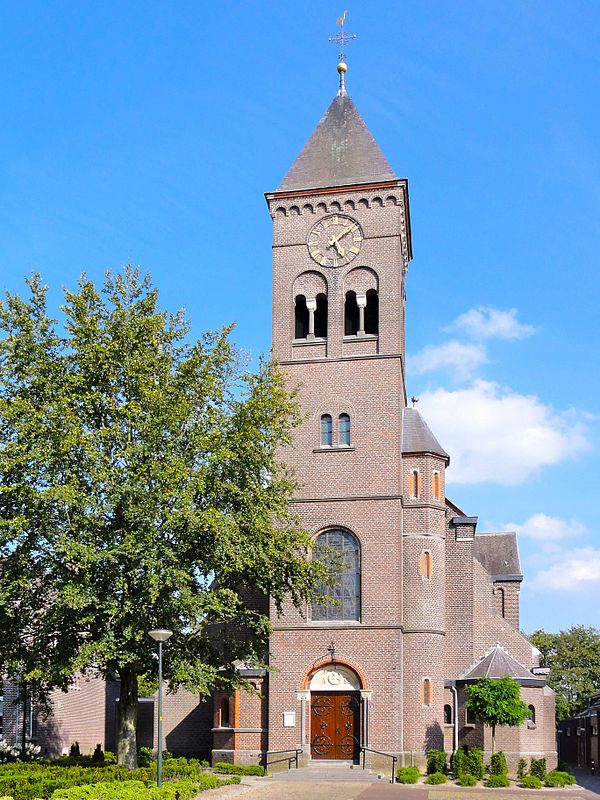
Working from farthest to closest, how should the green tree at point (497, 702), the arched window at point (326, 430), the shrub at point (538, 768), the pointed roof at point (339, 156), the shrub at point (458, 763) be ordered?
1. the pointed roof at point (339, 156)
2. the arched window at point (326, 430)
3. the shrub at point (538, 768)
4. the green tree at point (497, 702)
5. the shrub at point (458, 763)

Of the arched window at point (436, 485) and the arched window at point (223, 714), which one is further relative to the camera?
the arched window at point (436, 485)

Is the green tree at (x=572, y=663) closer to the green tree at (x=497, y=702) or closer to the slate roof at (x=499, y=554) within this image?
the slate roof at (x=499, y=554)

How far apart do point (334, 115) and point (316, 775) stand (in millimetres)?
26012

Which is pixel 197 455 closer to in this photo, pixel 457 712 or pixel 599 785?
pixel 457 712

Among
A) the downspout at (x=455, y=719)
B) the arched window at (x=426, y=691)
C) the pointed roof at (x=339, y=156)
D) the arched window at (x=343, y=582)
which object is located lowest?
the downspout at (x=455, y=719)

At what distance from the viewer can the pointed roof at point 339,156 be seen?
38.7 meters

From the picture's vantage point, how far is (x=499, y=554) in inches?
1864

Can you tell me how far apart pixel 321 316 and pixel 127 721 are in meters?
17.2

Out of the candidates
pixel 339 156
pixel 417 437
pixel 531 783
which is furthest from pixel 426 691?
pixel 339 156

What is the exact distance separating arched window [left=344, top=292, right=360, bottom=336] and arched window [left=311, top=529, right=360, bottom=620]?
7.98 metres


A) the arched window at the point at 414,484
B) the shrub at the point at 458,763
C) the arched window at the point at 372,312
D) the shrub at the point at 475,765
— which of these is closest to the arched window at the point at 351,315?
the arched window at the point at 372,312

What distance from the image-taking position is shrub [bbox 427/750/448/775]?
32.4m

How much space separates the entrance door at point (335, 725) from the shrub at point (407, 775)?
2532 mm

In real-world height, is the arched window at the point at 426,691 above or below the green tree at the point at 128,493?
below
